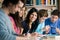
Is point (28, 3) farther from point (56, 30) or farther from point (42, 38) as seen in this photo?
point (42, 38)

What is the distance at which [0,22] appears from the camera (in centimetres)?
155

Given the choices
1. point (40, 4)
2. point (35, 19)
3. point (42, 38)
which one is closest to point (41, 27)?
point (35, 19)

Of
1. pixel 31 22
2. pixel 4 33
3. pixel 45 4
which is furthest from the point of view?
pixel 45 4

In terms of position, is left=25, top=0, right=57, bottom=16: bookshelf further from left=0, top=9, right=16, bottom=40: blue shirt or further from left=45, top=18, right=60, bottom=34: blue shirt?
left=0, top=9, right=16, bottom=40: blue shirt

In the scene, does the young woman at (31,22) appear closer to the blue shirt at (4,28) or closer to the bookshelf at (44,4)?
the bookshelf at (44,4)

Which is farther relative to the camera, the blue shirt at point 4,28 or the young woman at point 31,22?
the young woman at point 31,22

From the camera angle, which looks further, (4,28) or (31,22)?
(31,22)

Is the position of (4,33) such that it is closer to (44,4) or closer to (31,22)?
(31,22)

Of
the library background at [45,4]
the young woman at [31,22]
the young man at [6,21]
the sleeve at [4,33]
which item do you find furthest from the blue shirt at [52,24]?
the sleeve at [4,33]

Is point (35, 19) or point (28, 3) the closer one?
point (35, 19)

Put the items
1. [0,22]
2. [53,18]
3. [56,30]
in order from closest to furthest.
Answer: [0,22] < [56,30] < [53,18]

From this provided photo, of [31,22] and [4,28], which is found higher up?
[4,28]

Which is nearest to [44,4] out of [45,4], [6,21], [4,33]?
[45,4]

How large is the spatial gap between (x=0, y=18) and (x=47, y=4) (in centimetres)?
207
